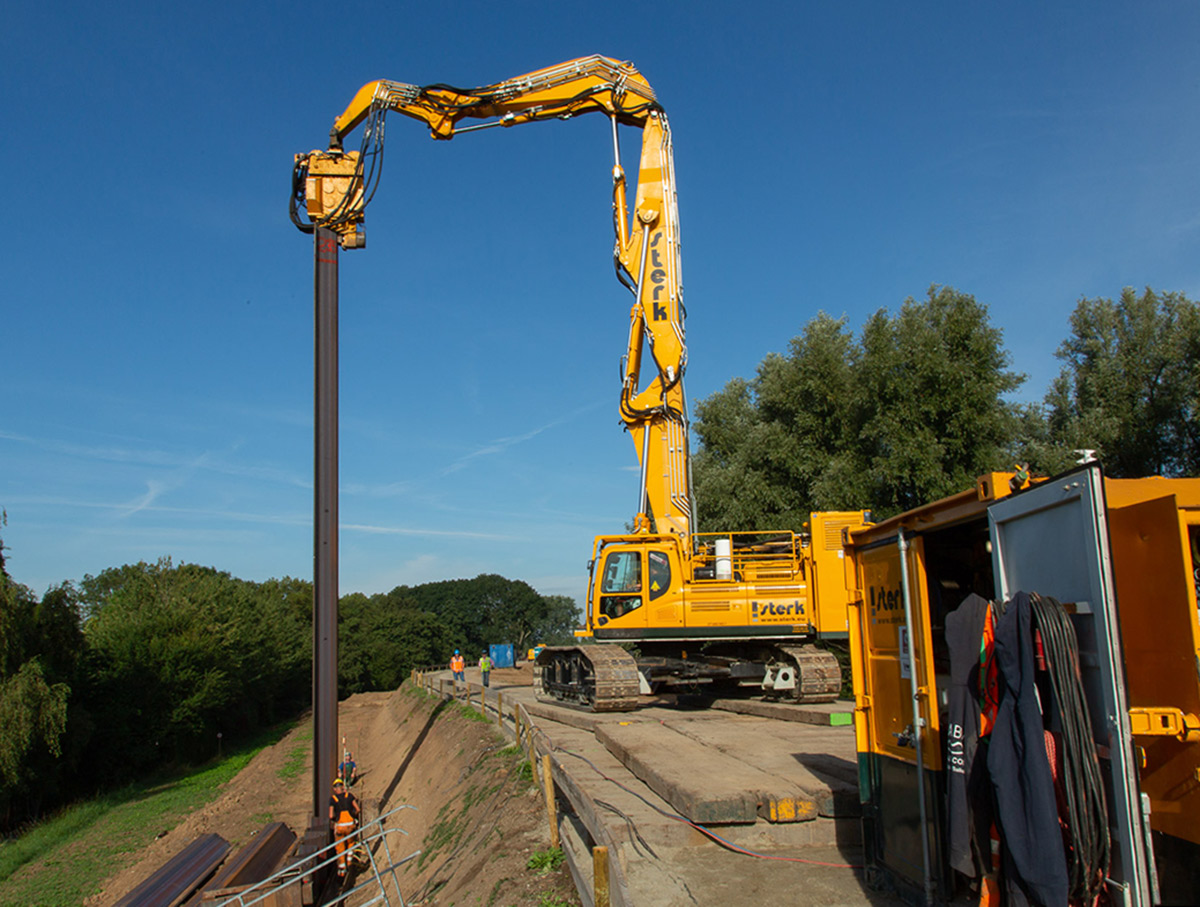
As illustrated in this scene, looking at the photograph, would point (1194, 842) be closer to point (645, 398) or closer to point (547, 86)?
point (645, 398)

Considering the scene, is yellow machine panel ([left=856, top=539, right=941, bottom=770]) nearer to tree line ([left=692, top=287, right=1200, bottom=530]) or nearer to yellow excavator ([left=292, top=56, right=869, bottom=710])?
yellow excavator ([left=292, top=56, right=869, bottom=710])

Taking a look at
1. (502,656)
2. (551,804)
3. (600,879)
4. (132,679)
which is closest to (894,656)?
(600,879)

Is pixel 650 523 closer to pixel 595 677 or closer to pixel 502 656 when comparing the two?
pixel 595 677

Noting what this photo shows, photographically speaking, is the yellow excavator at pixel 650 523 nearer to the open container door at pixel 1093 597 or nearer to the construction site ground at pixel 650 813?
the construction site ground at pixel 650 813

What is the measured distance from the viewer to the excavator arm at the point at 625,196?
1579cm

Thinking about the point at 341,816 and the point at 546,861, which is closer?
the point at 546,861

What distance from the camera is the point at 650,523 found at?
15.9 meters

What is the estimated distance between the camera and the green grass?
1732 cm

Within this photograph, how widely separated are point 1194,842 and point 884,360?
20.3 m

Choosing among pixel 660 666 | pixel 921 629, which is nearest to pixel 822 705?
pixel 660 666

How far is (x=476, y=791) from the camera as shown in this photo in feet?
48.2

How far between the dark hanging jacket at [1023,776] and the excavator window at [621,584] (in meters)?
11.4

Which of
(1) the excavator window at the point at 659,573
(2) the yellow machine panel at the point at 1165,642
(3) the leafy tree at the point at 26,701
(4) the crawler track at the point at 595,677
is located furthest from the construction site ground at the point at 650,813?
(3) the leafy tree at the point at 26,701

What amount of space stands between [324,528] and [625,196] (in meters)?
9.16
